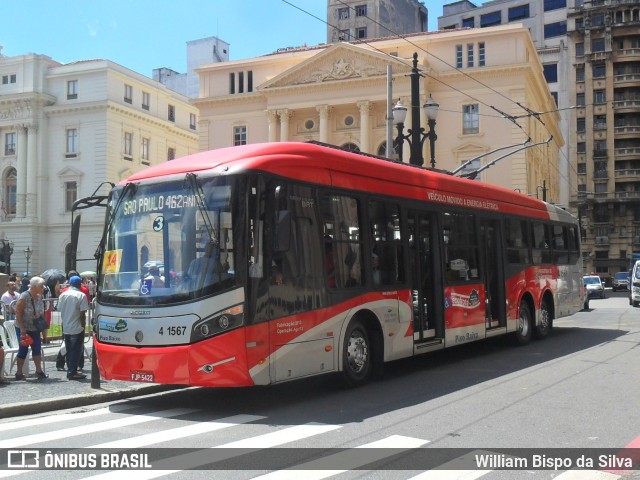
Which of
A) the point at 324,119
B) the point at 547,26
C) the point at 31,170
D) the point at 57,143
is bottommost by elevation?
the point at 31,170

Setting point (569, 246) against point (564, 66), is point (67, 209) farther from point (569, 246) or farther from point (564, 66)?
point (564, 66)

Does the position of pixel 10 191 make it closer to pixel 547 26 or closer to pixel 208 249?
pixel 208 249

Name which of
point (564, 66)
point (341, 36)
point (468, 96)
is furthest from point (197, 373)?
point (564, 66)

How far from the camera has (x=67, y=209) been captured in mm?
62219

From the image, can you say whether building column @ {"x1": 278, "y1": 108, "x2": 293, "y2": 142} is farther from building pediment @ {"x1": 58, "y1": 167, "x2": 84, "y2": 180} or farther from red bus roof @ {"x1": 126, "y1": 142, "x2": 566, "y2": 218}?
red bus roof @ {"x1": 126, "y1": 142, "x2": 566, "y2": 218}

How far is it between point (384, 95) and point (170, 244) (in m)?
48.0

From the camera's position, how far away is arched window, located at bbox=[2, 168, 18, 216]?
6328cm

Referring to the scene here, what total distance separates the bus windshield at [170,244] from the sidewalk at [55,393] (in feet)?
5.27

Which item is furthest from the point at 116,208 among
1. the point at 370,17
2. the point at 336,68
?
the point at 370,17

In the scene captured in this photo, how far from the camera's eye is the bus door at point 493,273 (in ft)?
46.6

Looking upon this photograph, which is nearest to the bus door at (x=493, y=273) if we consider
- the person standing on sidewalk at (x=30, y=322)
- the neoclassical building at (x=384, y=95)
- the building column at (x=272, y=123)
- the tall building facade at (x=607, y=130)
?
the person standing on sidewalk at (x=30, y=322)

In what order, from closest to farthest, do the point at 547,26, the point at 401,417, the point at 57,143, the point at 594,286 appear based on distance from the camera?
the point at 401,417
the point at 594,286
the point at 57,143
the point at 547,26

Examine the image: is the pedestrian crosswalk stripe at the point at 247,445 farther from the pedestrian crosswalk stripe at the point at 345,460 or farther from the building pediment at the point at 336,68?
the building pediment at the point at 336,68

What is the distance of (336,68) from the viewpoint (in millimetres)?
56156
